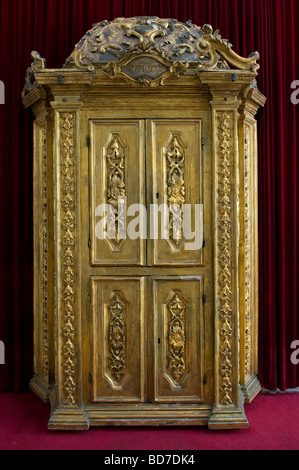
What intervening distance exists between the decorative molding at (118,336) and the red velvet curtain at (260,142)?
91cm

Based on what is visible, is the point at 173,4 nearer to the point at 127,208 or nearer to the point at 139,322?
the point at 127,208

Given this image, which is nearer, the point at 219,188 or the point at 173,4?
the point at 219,188

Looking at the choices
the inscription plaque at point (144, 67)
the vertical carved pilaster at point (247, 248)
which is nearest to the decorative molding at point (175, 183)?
the inscription plaque at point (144, 67)

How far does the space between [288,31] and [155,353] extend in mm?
2686

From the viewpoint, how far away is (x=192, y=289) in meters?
2.89

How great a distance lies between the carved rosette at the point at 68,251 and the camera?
2.82 m

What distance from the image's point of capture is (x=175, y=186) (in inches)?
112

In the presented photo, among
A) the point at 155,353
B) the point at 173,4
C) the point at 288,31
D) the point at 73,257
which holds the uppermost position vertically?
the point at 173,4

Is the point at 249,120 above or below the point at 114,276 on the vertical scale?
above
